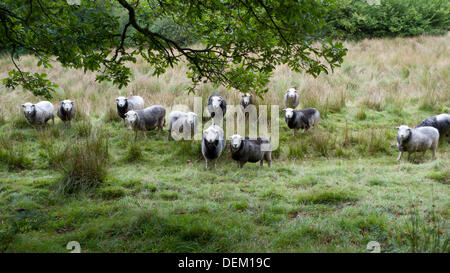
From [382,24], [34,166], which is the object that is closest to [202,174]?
[34,166]

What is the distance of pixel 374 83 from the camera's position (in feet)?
43.0

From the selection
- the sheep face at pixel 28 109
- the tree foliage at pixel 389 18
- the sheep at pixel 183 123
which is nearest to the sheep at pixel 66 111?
the sheep face at pixel 28 109

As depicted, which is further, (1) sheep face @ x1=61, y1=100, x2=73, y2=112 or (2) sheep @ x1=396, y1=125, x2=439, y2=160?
(1) sheep face @ x1=61, y1=100, x2=73, y2=112

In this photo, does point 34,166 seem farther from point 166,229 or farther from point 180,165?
point 166,229

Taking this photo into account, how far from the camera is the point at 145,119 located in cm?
882

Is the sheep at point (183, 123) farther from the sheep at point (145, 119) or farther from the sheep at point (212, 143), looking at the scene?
the sheep at point (212, 143)

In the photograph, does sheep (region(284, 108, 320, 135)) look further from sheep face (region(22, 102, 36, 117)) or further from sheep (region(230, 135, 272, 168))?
sheep face (region(22, 102, 36, 117))

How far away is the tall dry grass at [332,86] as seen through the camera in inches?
432

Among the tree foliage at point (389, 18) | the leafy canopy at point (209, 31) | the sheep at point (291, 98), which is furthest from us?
the tree foliage at point (389, 18)

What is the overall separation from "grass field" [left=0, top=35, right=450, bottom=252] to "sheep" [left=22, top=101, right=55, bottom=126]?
383 millimetres

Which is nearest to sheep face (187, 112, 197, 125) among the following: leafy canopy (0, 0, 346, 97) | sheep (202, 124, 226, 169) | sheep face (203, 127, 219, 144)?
sheep (202, 124, 226, 169)

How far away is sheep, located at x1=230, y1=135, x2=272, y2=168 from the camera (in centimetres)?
669

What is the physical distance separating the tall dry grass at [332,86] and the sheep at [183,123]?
2.15 m

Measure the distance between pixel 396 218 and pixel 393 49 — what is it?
51.5ft
